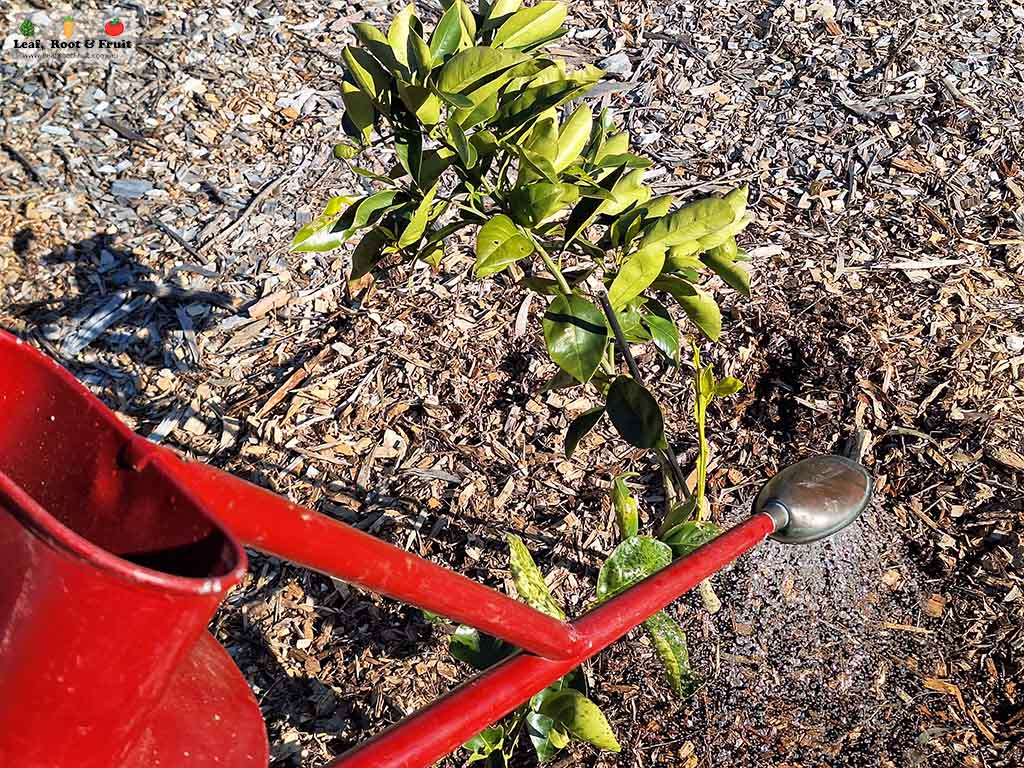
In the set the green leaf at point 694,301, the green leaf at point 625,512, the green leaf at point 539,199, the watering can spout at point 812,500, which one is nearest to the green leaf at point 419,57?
the green leaf at point 539,199

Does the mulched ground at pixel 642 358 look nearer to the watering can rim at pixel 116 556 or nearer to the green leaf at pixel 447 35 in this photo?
the green leaf at pixel 447 35

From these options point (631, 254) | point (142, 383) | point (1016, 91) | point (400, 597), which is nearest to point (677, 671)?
point (631, 254)

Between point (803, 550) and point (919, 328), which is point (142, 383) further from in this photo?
point (919, 328)

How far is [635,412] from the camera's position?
1.62 m

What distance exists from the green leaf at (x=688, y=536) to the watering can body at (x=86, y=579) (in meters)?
1.13

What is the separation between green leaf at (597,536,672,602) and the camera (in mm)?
1640

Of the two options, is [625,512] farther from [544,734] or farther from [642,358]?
[642,358]

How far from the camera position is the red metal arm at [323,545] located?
72cm

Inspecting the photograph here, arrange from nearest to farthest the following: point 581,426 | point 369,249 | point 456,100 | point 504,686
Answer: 1. point 504,686
2. point 456,100
3. point 369,249
4. point 581,426

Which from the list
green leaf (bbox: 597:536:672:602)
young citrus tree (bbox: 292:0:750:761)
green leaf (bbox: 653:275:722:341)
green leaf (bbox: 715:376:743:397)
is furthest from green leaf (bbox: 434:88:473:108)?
Answer: green leaf (bbox: 597:536:672:602)

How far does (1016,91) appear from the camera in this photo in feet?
10.0

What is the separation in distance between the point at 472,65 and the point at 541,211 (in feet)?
0.76

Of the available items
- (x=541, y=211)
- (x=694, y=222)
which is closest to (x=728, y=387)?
(x=694, y=222)

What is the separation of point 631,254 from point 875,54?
6.53 ft
